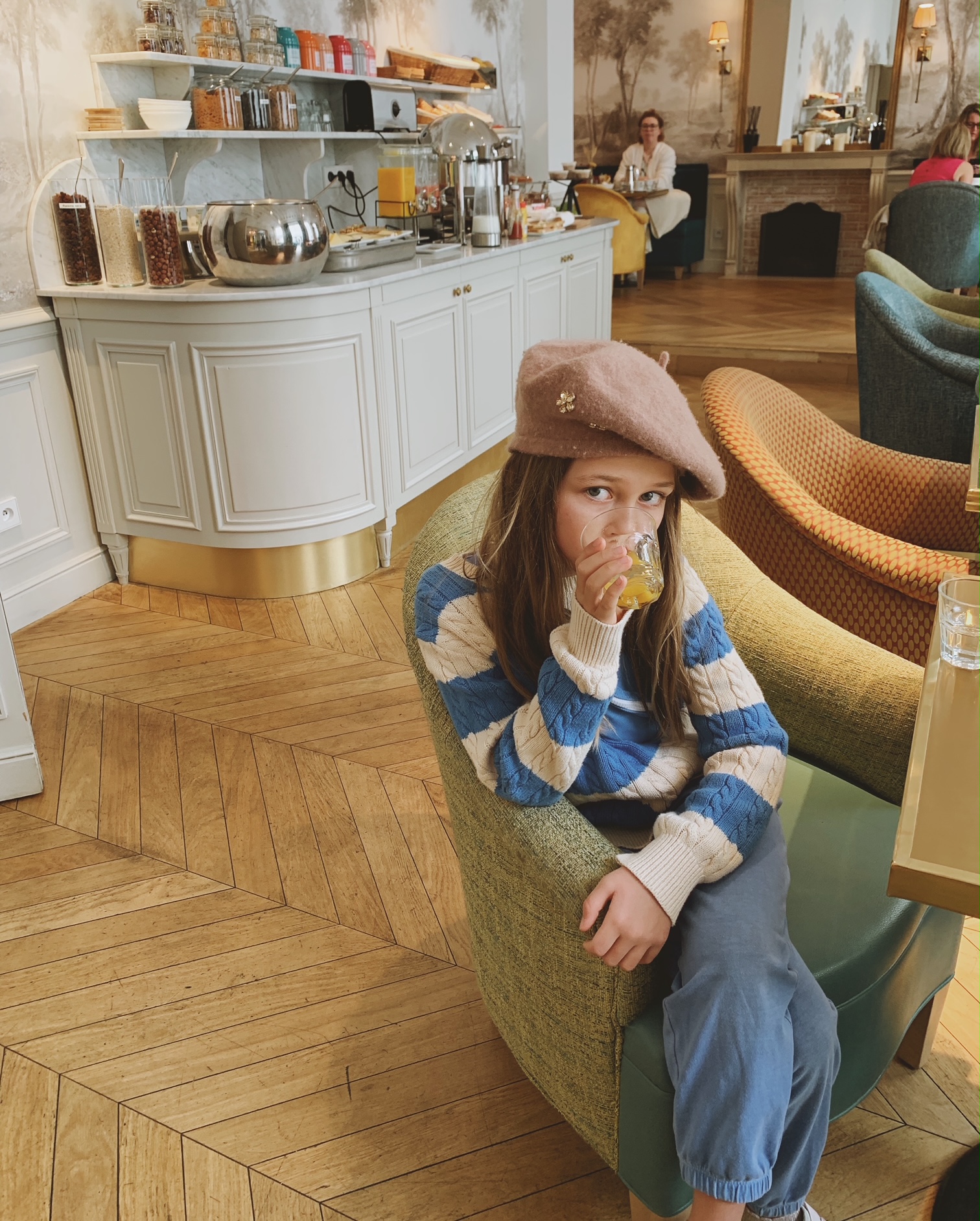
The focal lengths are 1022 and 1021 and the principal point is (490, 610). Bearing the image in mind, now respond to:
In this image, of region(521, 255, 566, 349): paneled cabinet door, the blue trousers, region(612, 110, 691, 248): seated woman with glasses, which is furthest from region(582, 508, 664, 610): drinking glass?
region(612, 110, 691, 248): seated woman with glasses

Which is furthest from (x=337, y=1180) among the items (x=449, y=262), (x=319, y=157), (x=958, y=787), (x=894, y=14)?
(x=894, y=14)

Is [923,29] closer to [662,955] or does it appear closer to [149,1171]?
[662,955]

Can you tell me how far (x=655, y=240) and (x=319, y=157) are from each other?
6254 millimetres

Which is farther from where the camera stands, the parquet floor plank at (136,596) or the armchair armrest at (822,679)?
the parquet floor plank at (136,596)

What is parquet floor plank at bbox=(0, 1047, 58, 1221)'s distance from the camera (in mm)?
1365

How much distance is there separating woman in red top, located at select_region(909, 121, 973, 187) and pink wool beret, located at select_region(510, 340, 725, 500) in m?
6.02

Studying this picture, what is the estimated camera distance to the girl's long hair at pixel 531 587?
3.73 feet

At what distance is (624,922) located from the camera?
1.01m

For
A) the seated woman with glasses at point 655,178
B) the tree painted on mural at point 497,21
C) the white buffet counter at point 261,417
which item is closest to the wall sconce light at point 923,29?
the seated woman with glasses at point 655,178

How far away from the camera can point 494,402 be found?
4.16m

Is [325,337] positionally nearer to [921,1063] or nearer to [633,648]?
[633,648]

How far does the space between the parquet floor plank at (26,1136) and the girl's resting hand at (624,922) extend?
2.96 feet

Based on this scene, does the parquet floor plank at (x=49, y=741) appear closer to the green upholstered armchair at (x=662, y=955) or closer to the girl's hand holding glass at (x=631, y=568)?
the green upholstered armchair at (x=662, y=955)

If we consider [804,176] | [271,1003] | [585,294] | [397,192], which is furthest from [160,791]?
[804,176]
